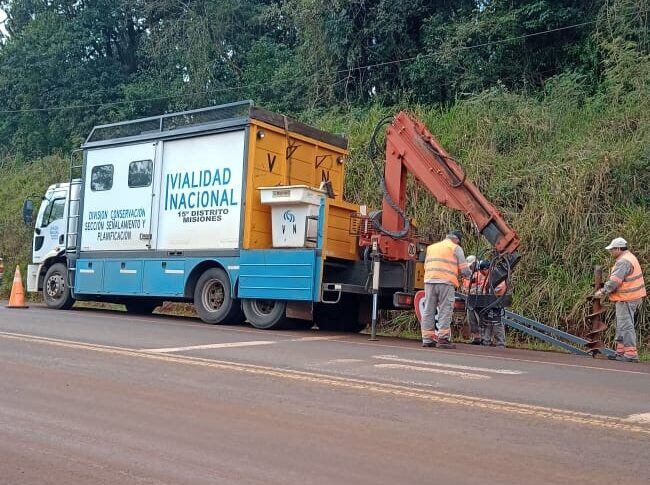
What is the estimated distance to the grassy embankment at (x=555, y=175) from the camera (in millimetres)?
14266

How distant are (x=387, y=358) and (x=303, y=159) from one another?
5703 millimetres

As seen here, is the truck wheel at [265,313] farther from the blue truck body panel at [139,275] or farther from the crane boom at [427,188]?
the crane boom at [427,188]

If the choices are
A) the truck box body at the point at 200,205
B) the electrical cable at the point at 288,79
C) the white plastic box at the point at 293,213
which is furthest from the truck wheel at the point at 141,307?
the electrical cable at the point at 288,79

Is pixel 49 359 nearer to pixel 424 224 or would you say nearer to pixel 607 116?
pixel 424 224

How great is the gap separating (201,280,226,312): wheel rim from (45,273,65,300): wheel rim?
171 inches

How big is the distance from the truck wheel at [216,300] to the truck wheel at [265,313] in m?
0.33

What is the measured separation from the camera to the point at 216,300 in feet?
45.3

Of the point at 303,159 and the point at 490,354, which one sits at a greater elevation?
the point at 303,159

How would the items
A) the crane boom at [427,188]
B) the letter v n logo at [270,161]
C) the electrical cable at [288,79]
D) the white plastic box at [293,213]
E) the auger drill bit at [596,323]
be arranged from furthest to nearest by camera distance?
the electrical cable at [288,79] < the letter v n logo at [270,161] < the white plastic box at [293,213] < the crane boom at [427,188] < the auger drill bit at [596,323]

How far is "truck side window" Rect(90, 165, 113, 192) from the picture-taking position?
610 inches

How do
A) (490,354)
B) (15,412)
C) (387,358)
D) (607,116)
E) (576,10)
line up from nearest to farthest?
(15,412), (387,358), (490,354), (607,116), (576,10)

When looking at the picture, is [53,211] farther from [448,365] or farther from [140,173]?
[448,365]

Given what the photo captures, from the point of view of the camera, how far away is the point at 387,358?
935 centimetres

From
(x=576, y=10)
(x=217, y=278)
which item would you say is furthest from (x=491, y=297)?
(x=576, y=10)
